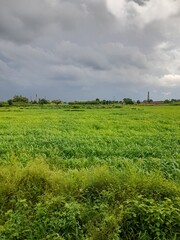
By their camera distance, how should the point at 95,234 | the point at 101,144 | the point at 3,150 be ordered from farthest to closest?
the point at 101,144
the point at 3,150
the point at 95,234

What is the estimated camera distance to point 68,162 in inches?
361

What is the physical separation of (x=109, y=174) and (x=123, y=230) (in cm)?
167

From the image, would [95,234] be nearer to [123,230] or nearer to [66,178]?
[123,230]

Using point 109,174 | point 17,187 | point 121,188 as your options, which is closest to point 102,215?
point 121,188

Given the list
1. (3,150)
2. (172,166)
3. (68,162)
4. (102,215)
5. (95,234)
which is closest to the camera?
(95,234)

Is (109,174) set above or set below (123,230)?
above

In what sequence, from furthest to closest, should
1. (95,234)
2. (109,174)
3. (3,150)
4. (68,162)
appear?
(3,150), (68,162), (109,174), (95,234)

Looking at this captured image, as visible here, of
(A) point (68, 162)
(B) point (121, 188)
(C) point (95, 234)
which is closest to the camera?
(C) point (95, 234)

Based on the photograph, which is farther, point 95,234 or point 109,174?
point 109,174

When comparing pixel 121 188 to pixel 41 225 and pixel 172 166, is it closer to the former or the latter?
pixel 41 225

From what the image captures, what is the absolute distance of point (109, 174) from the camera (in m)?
6.23

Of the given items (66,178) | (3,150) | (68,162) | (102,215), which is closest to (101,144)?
(68,162)

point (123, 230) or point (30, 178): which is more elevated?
point (30, 178)

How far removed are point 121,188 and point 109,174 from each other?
23.5 inches
